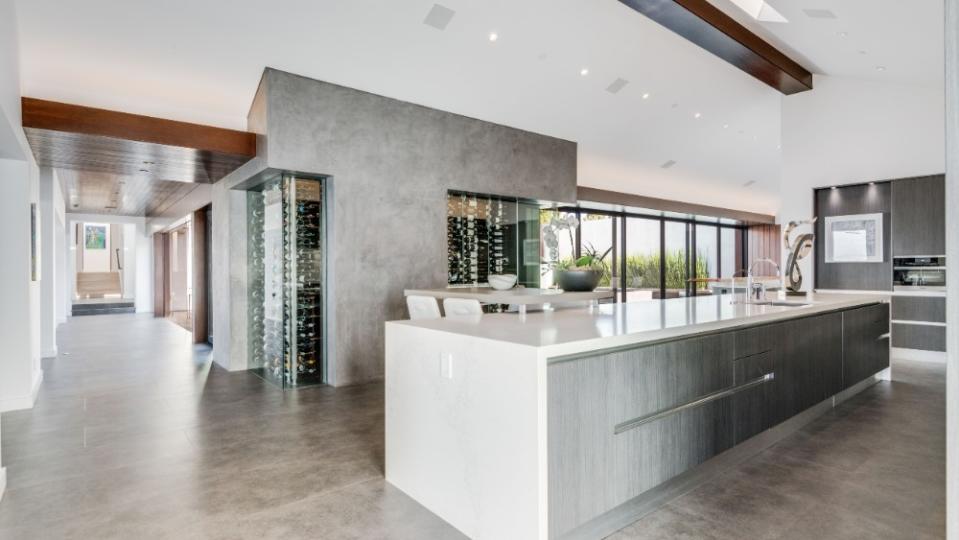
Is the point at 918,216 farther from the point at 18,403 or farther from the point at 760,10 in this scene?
the point at 18,403

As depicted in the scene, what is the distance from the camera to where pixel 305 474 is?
297 centimetres

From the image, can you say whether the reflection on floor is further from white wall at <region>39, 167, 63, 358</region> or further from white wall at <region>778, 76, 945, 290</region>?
white wall at <region>778, 76, 945, 290</region>

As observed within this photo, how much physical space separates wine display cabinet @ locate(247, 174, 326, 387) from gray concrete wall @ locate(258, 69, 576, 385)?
258 mm

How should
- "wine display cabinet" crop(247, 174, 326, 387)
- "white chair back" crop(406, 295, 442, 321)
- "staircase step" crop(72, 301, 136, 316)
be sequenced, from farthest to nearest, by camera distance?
"staircase step" crop(72, 301, 136, 316), "wine display cabinet" crop(247, 174, 326, 387), "white chair back" crop(406, 295, 442, 321)

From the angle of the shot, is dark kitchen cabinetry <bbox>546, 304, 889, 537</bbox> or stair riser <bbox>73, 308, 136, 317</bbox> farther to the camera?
stair riser <bbox>73, 308, 136, 317</bbox>

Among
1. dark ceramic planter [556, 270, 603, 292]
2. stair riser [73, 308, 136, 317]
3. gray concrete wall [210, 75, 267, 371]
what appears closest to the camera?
dark ceramic planter [556, 270, 603, 292]

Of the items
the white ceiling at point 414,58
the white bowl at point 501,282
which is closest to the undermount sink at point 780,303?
the white bowl at point 501,282

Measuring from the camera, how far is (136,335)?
9.43 m

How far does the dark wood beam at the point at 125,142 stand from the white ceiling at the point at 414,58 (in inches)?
17.0

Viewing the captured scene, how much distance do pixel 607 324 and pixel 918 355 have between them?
20.6 feet

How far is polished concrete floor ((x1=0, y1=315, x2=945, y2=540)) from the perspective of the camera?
236cm

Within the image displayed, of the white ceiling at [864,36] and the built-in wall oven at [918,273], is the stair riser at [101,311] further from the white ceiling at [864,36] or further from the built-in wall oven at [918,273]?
the built-in wall oven at [918,273]

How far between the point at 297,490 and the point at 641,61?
567 centimetres

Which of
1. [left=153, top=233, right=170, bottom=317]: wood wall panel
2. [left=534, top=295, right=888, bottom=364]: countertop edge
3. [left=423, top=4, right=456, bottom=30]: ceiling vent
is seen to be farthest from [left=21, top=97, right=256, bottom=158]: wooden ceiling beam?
[left=153, top=233, right=170, bottom=317]: wood wall panel
